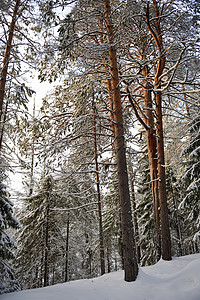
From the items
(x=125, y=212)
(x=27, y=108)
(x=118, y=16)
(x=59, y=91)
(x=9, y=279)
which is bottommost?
(x=9, y=279)

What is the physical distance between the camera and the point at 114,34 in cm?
717

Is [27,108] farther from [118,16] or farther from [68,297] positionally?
[68,297]

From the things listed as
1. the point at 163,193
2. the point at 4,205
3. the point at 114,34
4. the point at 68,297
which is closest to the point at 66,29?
the point at 114,34

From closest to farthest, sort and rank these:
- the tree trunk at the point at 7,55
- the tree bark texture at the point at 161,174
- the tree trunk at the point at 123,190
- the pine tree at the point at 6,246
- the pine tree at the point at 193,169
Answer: the tree trunk at the point at 123,190, the pine tree at the point at 6,246, the tree trunk at the point at 7,55, the tree bark texture at the point at 161,174, the pine tree at the point at 193,169

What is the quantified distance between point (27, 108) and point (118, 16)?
14.6 feet

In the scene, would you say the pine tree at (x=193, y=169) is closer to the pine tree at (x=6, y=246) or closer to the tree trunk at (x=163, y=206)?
the tree trunk at (x=163, y=206)

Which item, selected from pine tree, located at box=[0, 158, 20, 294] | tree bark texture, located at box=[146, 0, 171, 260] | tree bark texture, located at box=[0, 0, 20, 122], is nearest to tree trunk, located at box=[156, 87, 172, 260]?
tree bark texture, located at box=[146, 0, 171, 260]

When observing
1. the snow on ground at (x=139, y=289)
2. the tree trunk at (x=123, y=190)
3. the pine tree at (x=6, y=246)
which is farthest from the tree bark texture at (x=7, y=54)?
the snow on ground at (x=139, y=289)

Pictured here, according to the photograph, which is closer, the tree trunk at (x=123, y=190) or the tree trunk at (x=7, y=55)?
the tree trunk at (x=123, y=190)

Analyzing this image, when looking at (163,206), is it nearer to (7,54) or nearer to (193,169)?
(193,169)

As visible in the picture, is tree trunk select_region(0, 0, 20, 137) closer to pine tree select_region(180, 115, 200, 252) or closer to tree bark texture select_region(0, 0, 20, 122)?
tree bark texture select_region(0, 0, 20, 122)

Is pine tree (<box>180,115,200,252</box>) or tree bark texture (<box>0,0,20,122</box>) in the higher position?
tree bark texture (<box>0,0,20,122</box>)

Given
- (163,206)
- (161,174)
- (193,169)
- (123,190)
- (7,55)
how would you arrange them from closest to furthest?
(123,190), (7,55), (163,206), (161,174), (193,169)

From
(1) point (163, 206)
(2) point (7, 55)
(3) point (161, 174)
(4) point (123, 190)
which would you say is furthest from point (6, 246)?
(2) point (7, 55)
